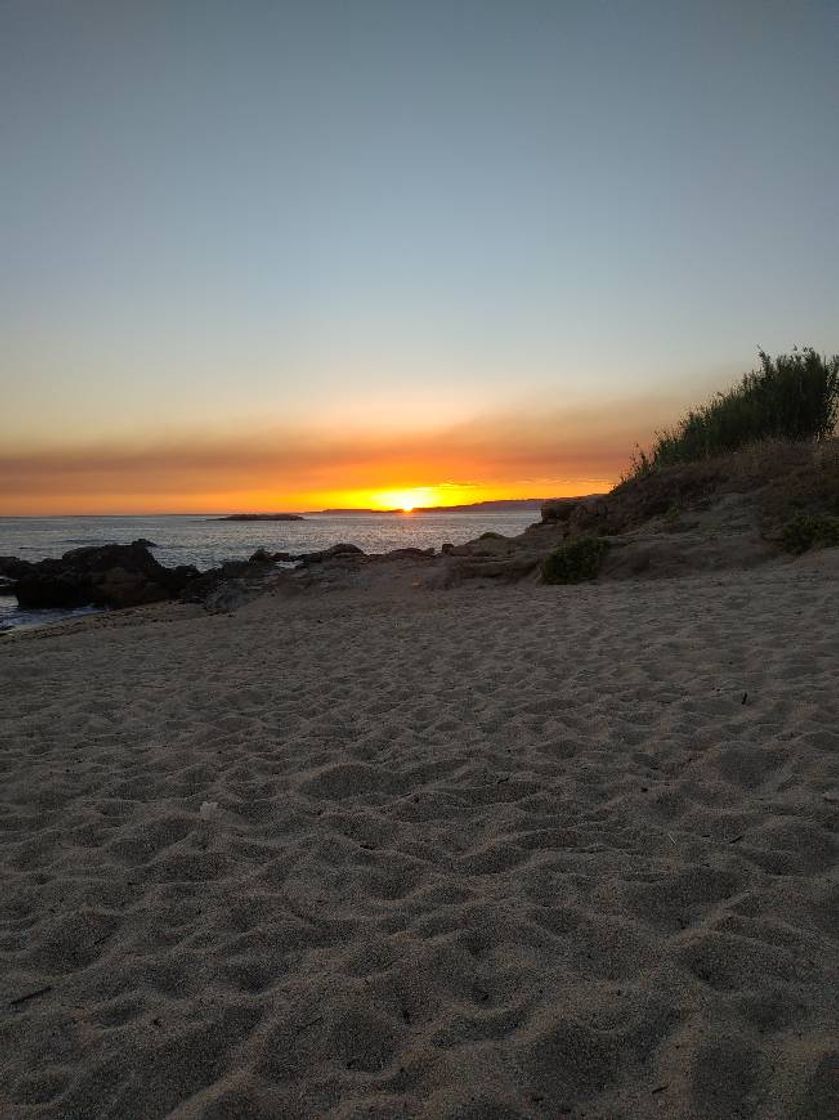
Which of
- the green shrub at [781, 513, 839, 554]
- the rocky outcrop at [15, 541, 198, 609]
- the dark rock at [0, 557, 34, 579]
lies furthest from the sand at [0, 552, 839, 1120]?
the dark rock at [0, 557, 34, 579]

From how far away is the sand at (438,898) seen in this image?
6.87 ft

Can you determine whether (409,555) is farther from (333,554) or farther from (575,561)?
(575,561)

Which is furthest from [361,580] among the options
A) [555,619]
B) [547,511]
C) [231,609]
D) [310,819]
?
[310,819]

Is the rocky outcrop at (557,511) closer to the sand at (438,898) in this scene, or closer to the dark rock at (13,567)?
the sand at (438,898)

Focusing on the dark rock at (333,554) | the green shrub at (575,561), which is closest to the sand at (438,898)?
the green shrub at (575,561)

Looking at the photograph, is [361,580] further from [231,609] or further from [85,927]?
[85,927]

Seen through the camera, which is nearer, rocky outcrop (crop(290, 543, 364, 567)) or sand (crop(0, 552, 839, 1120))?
sand (crop(0, 552, 839, 1120))

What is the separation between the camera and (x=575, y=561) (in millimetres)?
13555

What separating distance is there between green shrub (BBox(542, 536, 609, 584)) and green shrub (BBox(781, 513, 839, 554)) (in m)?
3.13

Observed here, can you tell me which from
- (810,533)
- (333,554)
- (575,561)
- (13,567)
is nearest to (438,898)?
(575,561)

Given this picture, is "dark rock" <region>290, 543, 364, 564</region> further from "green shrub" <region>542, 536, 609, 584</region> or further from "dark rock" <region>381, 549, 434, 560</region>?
"green shrub" <region>542, 536, 609, 584</region>

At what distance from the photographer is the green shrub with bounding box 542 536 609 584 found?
43.9ft

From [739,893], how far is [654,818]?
730mm

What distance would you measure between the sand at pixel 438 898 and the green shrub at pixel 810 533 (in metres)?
6.90
